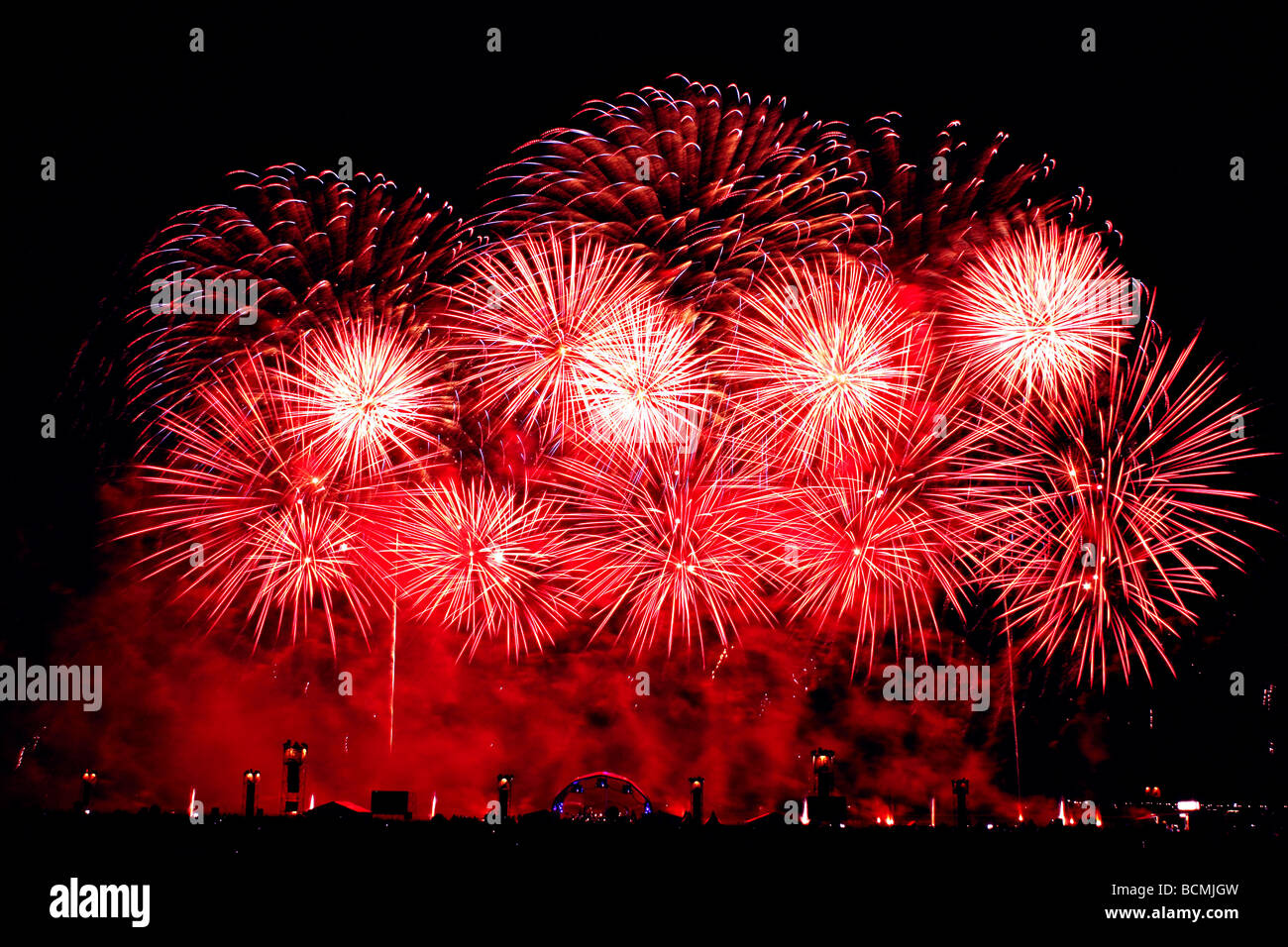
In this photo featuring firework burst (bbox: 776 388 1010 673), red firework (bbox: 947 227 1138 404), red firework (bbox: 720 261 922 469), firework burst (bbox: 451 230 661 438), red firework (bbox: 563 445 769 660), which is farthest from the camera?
red firework (bbox: 563 445 769 660)

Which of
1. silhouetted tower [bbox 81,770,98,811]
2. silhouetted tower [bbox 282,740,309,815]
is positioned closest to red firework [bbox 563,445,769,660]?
silhouetted tower [bbox 282,740,309,815]

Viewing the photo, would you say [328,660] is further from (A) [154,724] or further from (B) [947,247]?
(B) [947,247]

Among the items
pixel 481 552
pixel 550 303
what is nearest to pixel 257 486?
pixel 481 552

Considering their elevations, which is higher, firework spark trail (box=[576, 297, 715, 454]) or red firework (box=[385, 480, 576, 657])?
firework spark trail (box=[576, 297, 715, 454])

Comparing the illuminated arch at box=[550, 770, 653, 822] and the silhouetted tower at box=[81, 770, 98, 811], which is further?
the illuminated arch at box=[550, 770, 653, 822]

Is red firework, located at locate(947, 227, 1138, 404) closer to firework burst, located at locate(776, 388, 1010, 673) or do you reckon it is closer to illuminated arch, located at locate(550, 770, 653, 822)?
firework burst, located at locate(776, 388, 1010, 673)

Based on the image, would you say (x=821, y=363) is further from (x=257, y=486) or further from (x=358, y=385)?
(x=257, y=486)
